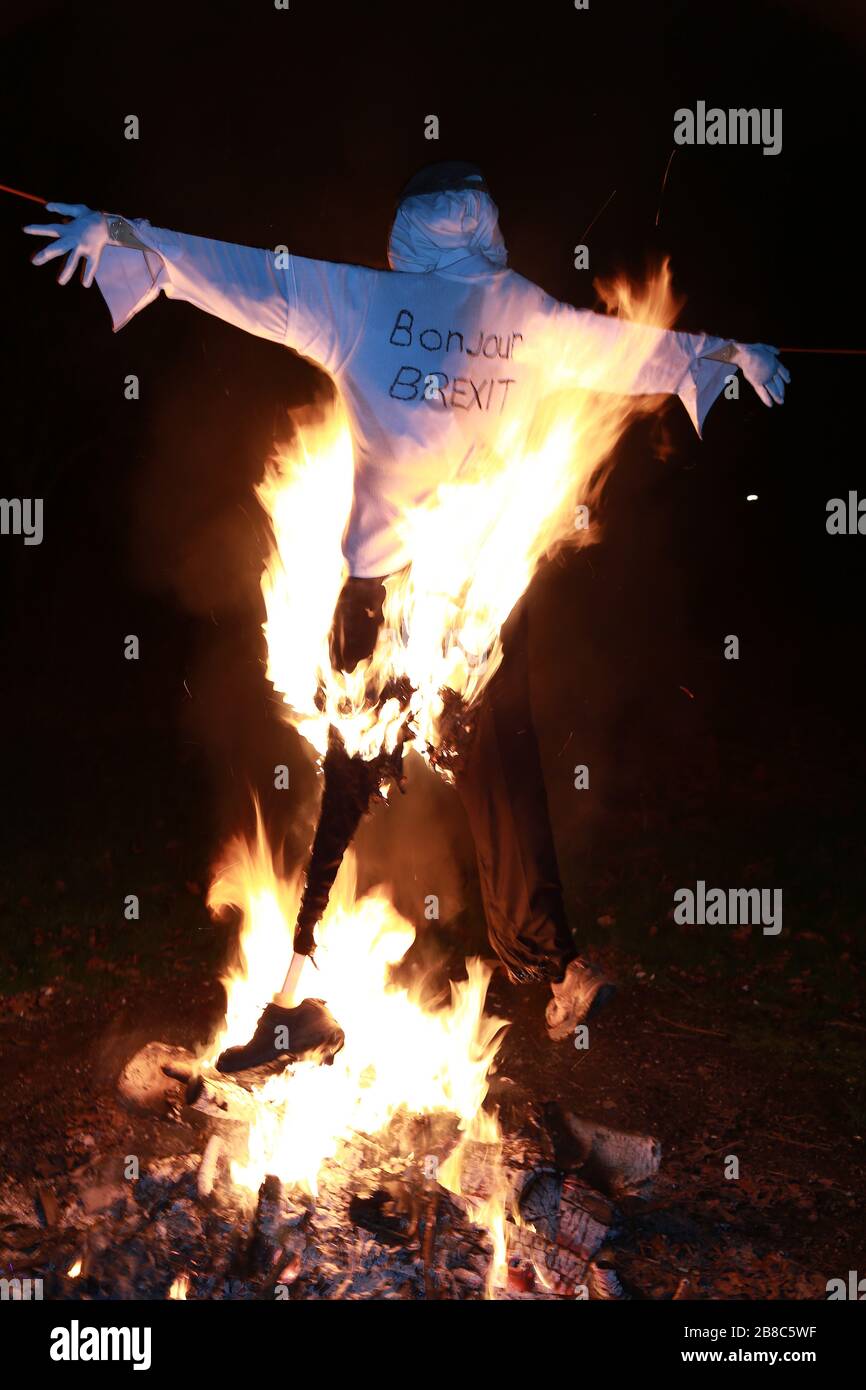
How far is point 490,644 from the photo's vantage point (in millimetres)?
4238

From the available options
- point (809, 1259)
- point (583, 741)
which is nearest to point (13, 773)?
point (583, 741)

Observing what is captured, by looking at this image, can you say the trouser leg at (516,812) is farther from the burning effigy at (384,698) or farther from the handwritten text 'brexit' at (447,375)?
the handwritten text 'brexit' at (447,375)

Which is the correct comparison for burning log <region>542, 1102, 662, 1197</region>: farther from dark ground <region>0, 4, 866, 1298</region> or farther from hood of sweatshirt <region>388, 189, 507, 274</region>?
hood of sweatshirt <region>388, 189, 507, 274</region>

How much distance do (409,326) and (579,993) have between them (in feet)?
7.73

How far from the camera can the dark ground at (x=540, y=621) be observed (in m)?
4.77

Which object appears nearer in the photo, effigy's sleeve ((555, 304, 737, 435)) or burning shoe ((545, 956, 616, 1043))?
effigy's sleeve ((555, 304, 737, 435))

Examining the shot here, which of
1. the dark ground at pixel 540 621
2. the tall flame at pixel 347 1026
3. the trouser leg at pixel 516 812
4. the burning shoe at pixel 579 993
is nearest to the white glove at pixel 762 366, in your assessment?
the trouser leg at pixel 516 812

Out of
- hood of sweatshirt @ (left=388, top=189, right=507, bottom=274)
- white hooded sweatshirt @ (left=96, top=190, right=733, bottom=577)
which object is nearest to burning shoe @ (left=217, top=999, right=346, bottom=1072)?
white hooded sweatshirt @ (left=96, top=190, right=733, bottom=577)

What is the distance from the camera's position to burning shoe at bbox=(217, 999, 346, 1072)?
413cm

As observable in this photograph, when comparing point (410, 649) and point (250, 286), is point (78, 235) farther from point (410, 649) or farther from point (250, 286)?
point (410, 649)

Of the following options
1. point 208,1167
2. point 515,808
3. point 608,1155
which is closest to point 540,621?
point 515,808

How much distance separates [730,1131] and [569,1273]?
1.06m

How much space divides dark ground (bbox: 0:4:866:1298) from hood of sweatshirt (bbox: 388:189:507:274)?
1447 mm

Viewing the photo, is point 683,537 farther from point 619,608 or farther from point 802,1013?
point 802,1013
